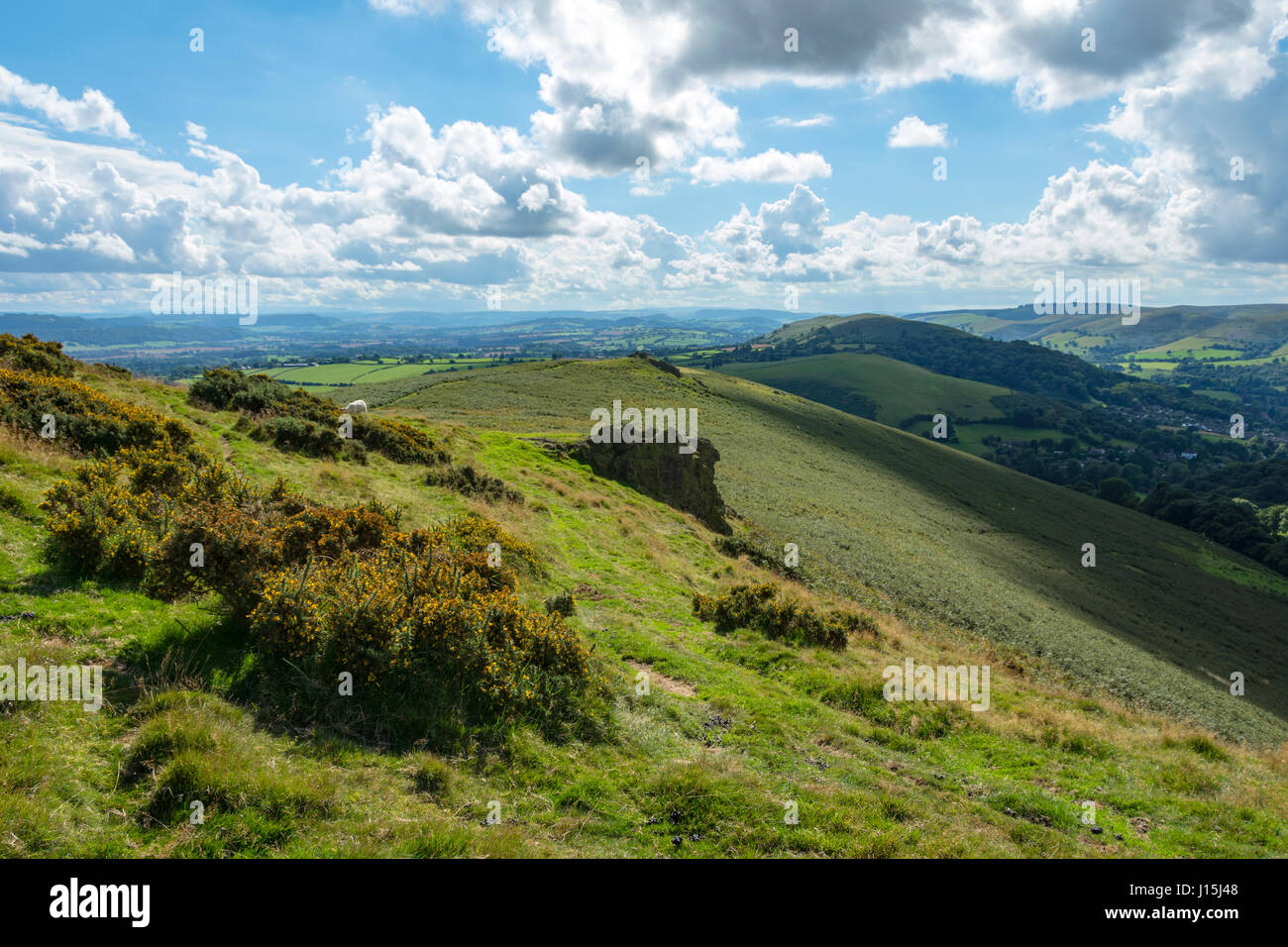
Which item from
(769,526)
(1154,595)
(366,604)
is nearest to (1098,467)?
(1154,595)

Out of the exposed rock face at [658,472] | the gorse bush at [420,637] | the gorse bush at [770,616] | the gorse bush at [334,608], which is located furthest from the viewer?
the exposed rock face at [658,472]

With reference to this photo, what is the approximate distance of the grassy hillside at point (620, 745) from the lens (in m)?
5.72

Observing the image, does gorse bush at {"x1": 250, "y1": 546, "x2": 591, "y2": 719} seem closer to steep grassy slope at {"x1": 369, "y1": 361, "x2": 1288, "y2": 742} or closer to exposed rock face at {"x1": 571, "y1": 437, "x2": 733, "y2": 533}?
steep grassy slope at {"x1": 369, "y1": 361, "x2": 1288, "y2": 742}

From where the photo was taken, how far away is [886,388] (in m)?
169

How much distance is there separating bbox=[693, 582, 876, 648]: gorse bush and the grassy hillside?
760 millimetres

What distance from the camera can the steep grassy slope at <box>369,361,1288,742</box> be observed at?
98.7 feet

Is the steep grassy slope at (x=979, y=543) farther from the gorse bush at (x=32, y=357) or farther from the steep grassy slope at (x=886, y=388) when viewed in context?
the steep grassy slope at (x=886, y=388)

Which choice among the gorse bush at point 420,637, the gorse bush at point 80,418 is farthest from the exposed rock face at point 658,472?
the gorse bush at point 420,637

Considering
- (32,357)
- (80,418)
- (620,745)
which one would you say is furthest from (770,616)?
(32,357)

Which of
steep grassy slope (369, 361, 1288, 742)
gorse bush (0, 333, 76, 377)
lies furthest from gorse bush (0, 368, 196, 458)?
steep grassy slope (369, 361, 1288, 742)

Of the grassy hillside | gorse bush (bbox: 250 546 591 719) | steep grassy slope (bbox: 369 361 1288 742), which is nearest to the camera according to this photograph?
the grassy hillside

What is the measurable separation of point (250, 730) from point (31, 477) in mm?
8413

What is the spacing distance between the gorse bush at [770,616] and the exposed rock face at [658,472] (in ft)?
47.8

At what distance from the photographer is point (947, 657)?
18906mm
